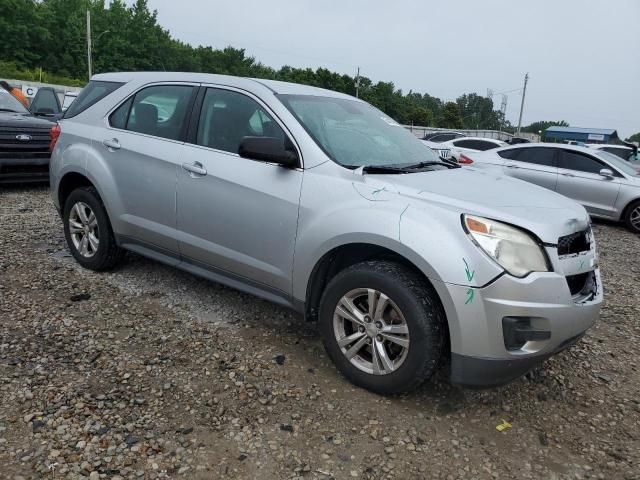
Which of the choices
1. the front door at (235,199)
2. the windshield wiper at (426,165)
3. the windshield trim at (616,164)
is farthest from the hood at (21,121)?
the windshield trim at (616,164)

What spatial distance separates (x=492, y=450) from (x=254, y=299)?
7.30 feet

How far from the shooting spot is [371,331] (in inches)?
113

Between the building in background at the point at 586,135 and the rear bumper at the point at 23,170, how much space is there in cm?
3888

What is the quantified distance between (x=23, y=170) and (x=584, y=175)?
9.31 metres

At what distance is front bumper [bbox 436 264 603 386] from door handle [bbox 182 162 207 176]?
5.98ft

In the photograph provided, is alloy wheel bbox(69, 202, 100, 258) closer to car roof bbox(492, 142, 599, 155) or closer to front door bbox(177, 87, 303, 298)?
front door bbox(177, 87, 303, 298)

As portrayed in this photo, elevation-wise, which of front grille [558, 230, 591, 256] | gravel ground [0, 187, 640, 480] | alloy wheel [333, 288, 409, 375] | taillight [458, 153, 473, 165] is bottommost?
gravel ground [0, 187, 640, 480]

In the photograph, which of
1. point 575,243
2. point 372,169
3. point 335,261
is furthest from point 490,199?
point 335,261

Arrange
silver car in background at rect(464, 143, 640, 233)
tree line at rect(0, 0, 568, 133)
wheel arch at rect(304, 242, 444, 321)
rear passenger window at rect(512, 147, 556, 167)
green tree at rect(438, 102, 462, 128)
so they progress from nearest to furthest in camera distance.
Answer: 1. wheel arch at rect(304, 242, 444, 321)
2. silver car in background at rect(464, 143, 640, 233)
3. rear passenger window at rect(512, 147, 556, 167)
4. tree line at rect(0, 0, 568, 133)
5. green tree at rect(438, 102, 462, 128)

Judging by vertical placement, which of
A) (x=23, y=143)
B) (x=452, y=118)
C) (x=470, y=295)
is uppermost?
(x=452, y=118)

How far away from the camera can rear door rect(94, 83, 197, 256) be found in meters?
3.81

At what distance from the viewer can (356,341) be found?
298 centimetres

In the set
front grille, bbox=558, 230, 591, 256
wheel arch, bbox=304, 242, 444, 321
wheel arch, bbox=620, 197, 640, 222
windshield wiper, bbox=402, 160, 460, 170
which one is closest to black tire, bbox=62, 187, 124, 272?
wheel arch, bbox=304, 242, 444, 321

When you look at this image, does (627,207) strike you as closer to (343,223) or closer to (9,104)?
(343,223)
